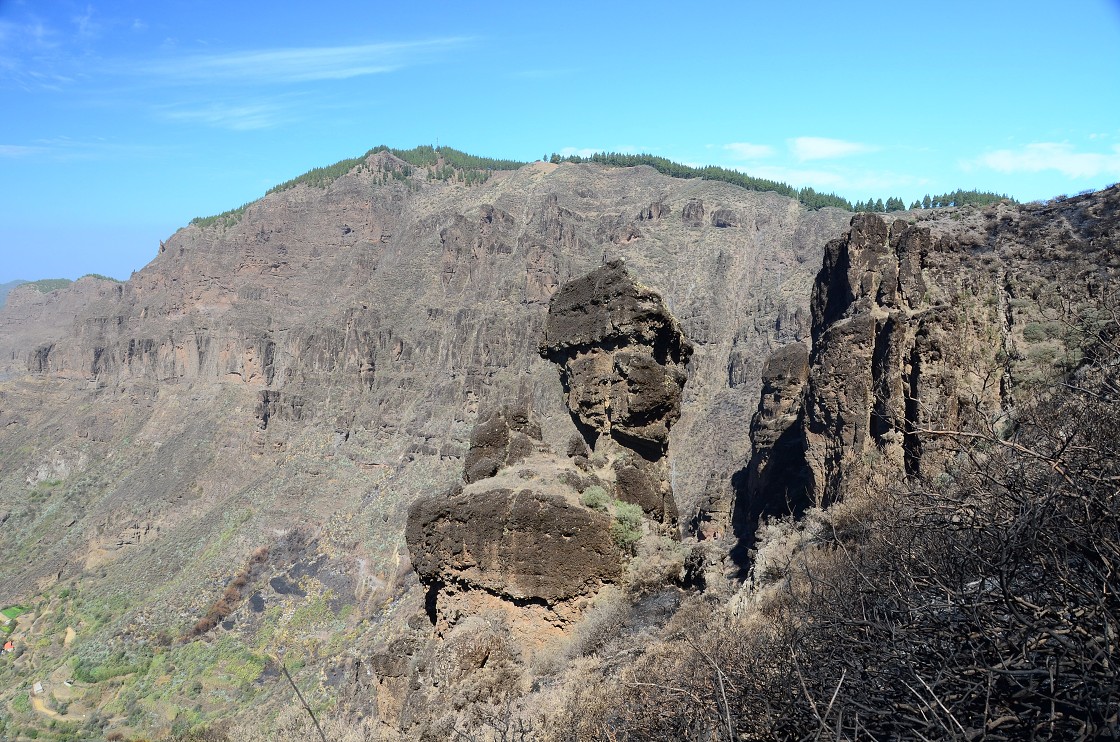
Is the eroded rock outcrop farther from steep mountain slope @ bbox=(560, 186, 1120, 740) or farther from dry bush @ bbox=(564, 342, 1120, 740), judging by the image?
dry bush @ bbox=(564, 342, 1120, 740)

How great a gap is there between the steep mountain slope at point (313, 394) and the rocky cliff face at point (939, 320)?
29.1 ft

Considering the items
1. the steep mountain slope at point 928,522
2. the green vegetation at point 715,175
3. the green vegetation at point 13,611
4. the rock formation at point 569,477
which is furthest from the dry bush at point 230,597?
the green vegetation at point 715,175

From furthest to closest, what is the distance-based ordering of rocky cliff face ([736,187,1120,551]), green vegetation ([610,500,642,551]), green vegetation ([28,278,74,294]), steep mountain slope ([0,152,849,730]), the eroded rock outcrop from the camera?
green vegetation ([28,278,74,294]) < steep mountain slope ([0,152,849,730]) < rocky cliff face ([736,187,1120,551]) < the eroded rock outcrop < green vegetation ([610,500,642,551])

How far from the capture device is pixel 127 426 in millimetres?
86750

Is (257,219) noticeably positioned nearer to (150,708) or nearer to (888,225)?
(150,708)

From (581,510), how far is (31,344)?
164 m

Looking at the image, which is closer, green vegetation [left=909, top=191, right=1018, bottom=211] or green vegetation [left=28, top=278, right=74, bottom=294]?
green vegetation [left=909, top=191, right=1018, bottom=211]

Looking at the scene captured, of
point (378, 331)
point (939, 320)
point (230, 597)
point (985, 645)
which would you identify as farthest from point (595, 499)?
point (378, 331)

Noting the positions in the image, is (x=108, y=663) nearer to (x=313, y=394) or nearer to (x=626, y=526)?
(x=626, y=526)

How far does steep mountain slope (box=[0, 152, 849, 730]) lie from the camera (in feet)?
150

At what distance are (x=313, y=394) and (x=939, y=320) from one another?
72067 millimetres

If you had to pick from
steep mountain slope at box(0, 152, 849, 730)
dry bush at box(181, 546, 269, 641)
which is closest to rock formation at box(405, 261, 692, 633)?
steep mountain slope at box(0, 152, 849, 730)

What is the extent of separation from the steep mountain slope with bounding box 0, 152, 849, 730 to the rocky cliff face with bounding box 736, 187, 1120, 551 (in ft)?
29.1

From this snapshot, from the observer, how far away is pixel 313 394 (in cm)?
8206
